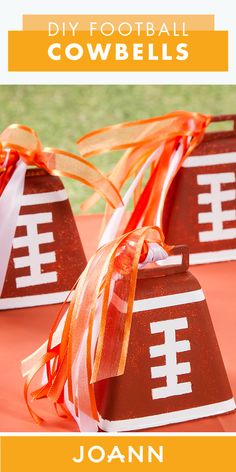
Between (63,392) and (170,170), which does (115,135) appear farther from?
(63,392)

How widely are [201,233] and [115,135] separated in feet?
0.60

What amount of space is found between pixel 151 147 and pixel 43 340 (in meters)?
0.39

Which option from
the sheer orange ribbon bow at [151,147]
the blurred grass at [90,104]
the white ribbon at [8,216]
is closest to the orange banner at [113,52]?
the sheer orange ribbon bow at [151,147]

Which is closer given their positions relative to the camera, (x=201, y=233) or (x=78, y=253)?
(x=78, y=253)

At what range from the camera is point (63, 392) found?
56.3 inches

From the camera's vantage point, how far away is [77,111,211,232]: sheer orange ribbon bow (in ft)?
6.06

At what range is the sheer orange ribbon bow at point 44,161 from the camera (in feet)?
5.70

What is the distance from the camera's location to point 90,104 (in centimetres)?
341

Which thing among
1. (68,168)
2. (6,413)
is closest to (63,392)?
(6,413)

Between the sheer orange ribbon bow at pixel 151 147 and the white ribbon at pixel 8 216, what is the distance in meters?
0.18

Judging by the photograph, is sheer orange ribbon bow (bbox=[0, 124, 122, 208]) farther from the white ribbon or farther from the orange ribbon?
the orange ribbon

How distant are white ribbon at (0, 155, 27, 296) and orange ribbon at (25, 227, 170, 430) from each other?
0.30 meters

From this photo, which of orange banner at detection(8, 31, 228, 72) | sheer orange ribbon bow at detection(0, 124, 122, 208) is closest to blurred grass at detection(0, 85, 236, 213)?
orange banner at detection(8, 31, 228, 72)

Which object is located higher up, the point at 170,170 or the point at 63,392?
the point at 170,170
